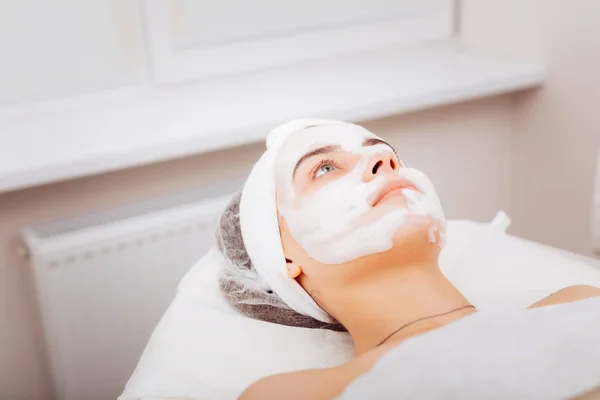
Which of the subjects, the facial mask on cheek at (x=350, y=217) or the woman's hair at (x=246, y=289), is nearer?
the facial mask on cheek at (x=350, y=217)

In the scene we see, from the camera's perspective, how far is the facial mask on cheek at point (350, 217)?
3.34ft

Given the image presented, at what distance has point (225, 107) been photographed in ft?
5.90

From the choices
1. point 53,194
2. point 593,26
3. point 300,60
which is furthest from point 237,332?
point 593,26

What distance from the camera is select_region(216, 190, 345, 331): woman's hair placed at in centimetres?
118

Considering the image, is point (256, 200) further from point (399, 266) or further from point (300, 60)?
point (300, 60)

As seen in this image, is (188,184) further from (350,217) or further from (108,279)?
(350,217)

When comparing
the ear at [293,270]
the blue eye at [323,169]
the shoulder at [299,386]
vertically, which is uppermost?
the blue eye at [323,169]

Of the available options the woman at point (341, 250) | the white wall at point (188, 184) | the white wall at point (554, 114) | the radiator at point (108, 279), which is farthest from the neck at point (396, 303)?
the white wall at point (554, 114)

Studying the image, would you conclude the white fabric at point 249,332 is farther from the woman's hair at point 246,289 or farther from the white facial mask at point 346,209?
the white facial mask at point 346,209

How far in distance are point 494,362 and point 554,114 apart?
128 cm

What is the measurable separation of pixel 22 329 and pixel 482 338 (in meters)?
1.15

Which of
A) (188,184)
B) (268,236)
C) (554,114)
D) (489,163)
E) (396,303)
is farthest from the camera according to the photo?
(489,163)

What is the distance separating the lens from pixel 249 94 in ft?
6.18

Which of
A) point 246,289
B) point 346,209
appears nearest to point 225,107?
point 246,289
